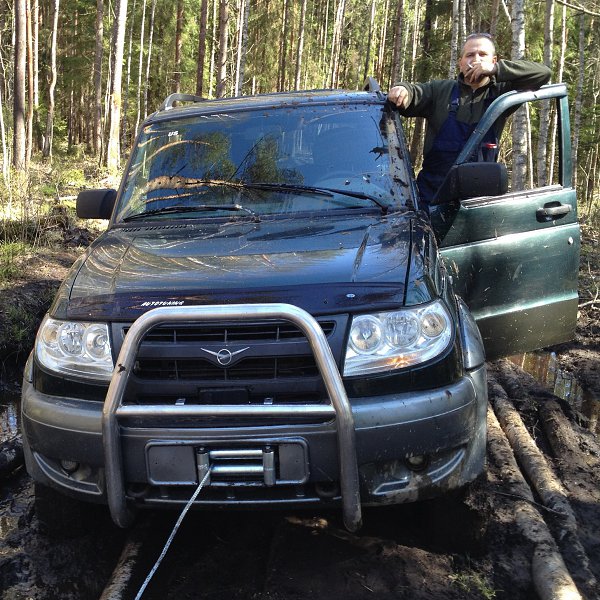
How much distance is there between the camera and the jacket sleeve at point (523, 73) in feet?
15.1

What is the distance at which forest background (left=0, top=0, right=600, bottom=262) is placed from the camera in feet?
50.0

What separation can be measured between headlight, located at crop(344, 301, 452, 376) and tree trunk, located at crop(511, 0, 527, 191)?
8449 mm

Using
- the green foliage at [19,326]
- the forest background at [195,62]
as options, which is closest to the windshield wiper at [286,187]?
the green foliage at [19,326]

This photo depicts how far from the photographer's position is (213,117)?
158 inches

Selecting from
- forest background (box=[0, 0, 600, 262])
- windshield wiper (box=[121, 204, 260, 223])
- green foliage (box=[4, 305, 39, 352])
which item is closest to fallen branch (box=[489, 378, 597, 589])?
windshield wiper (box=[121, 204, 260, 223])

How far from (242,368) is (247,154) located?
1696mm

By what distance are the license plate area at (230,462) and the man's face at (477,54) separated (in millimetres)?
3405

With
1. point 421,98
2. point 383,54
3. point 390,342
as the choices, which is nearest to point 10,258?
point 421,98

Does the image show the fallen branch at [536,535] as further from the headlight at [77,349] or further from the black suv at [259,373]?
the headlight at [77,349]

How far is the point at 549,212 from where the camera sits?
14.0ft

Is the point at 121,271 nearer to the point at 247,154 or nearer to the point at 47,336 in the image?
the point at 47,336

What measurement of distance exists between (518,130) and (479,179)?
800 cm

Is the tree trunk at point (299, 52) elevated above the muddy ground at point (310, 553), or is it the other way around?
the tree trunk at point (299, 52)

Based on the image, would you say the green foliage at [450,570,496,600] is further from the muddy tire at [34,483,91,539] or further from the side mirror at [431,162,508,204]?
the side mirror at [431,162,508,204]
